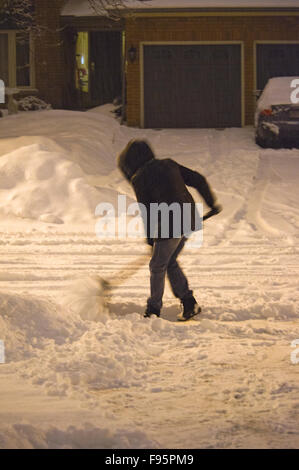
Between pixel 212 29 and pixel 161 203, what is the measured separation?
16.5 metres

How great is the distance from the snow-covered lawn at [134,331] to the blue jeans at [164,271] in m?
0.27

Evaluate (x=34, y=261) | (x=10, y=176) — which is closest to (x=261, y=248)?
(x=34, y=261)

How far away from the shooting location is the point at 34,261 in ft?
32.8

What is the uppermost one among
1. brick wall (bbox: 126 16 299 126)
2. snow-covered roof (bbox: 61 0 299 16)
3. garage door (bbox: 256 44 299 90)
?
snow-covered roof (bbox: 61 0 299 16)

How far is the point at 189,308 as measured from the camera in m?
7.60

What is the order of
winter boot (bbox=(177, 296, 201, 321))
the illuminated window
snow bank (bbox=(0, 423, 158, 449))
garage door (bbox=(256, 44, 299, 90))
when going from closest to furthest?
snow bank (bbox=(0, 423, 158, 449))
winter boot (bbox=(177, 296, 201, 321))
garage door (bbox=(256, 44, 299, 90))
the illuminated window

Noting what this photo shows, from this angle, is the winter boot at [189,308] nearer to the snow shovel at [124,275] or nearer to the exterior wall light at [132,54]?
the snow shovel at [124,275]

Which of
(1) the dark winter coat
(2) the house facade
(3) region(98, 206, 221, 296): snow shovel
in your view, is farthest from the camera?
(2) the house facade

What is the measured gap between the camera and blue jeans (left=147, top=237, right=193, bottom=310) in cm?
745

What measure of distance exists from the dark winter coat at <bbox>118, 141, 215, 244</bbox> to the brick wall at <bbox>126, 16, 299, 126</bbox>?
15.9 m

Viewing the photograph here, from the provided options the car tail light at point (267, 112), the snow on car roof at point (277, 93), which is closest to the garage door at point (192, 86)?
the snow on car roof at point (277, 93)

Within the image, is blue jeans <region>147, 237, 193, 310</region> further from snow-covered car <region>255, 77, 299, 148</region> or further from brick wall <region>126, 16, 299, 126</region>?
brick wall <region>126, 16, 299, 126</region>

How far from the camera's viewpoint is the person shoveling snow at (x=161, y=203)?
23.9 ft

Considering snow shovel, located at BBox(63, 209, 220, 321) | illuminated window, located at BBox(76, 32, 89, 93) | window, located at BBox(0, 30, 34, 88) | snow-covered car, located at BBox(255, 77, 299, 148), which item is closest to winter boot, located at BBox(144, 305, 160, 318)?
snow shovel, located at BBox(63, 209, 220, 321)
